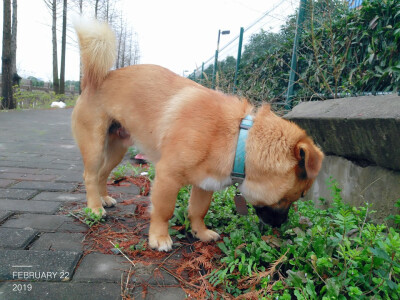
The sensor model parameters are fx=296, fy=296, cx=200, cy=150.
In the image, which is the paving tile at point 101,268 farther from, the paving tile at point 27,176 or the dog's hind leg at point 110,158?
the paving tile at point 27,176

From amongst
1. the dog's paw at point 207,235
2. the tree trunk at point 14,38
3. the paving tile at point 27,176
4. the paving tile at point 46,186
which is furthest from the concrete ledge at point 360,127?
the tree trunk at point 14,38

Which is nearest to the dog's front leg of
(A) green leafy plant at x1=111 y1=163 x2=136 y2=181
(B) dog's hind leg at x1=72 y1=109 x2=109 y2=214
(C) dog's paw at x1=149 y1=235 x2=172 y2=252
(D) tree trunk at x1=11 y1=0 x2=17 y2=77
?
(C) dog's paw at x1=149 y1=235 x2=172 y2=252

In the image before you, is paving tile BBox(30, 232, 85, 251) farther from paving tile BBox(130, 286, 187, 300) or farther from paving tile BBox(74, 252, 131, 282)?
paving tile BBox(130, 286, 187, 300)

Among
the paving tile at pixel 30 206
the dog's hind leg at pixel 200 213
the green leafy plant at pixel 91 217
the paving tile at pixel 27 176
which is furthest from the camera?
the paving tile at pixel 27 176

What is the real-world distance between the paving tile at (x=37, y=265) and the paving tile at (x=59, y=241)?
126mm

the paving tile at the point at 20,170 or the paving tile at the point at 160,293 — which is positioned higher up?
the paving tile at the point at 20,170

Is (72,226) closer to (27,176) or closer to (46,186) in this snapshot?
(46,186)

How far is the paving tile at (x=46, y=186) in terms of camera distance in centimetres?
351

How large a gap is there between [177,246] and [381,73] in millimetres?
2812

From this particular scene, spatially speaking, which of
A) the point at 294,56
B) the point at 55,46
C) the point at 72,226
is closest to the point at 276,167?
the point at 72,226

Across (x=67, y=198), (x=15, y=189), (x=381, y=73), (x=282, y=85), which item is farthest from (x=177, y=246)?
(x=282, y=85)

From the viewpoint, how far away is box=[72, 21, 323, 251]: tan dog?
2230 millimetres

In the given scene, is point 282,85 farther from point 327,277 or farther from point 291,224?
point 327,277

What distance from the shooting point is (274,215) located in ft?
7.62
